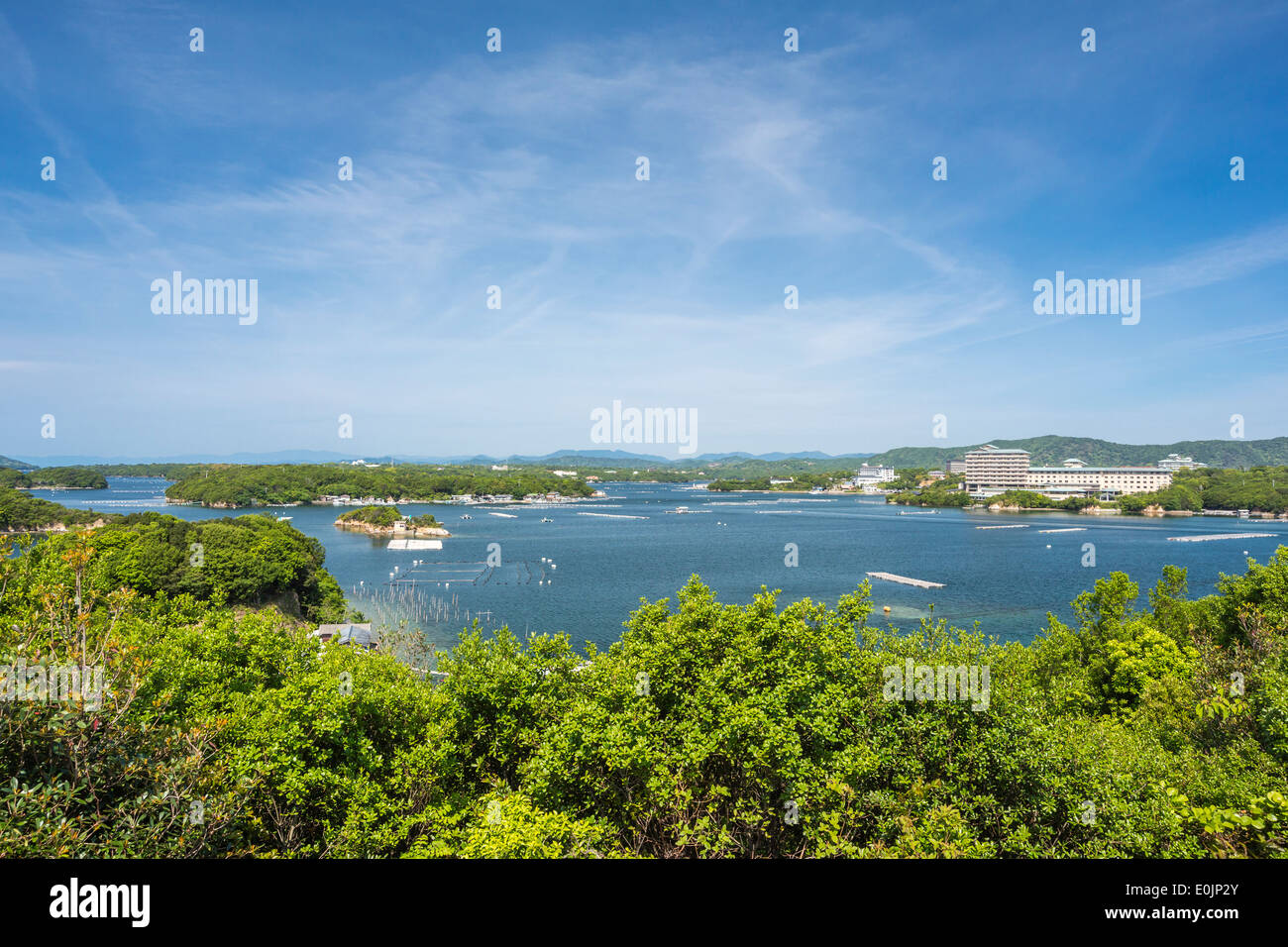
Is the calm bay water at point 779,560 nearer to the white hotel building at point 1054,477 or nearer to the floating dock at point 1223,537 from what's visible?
the floating dock at point 1223,537

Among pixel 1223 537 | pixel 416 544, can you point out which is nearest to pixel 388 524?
pixel 416 544

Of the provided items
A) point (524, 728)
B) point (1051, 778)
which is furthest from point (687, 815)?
point (1051, 778)

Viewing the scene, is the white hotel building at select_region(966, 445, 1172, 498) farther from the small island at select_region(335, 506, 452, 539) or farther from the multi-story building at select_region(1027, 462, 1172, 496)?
the small island at select_region(335, 506, 452, 539)

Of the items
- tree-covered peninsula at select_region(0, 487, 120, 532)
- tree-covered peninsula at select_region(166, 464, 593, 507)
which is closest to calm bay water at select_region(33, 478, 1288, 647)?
tree-covered peninsula at select_region(166, 464, 593, 507)

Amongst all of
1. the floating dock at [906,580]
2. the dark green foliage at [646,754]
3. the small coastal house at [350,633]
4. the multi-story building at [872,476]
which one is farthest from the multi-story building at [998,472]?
the dark green foliage at [646,754]

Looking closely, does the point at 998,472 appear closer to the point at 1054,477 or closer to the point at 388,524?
the point at 1054,477
